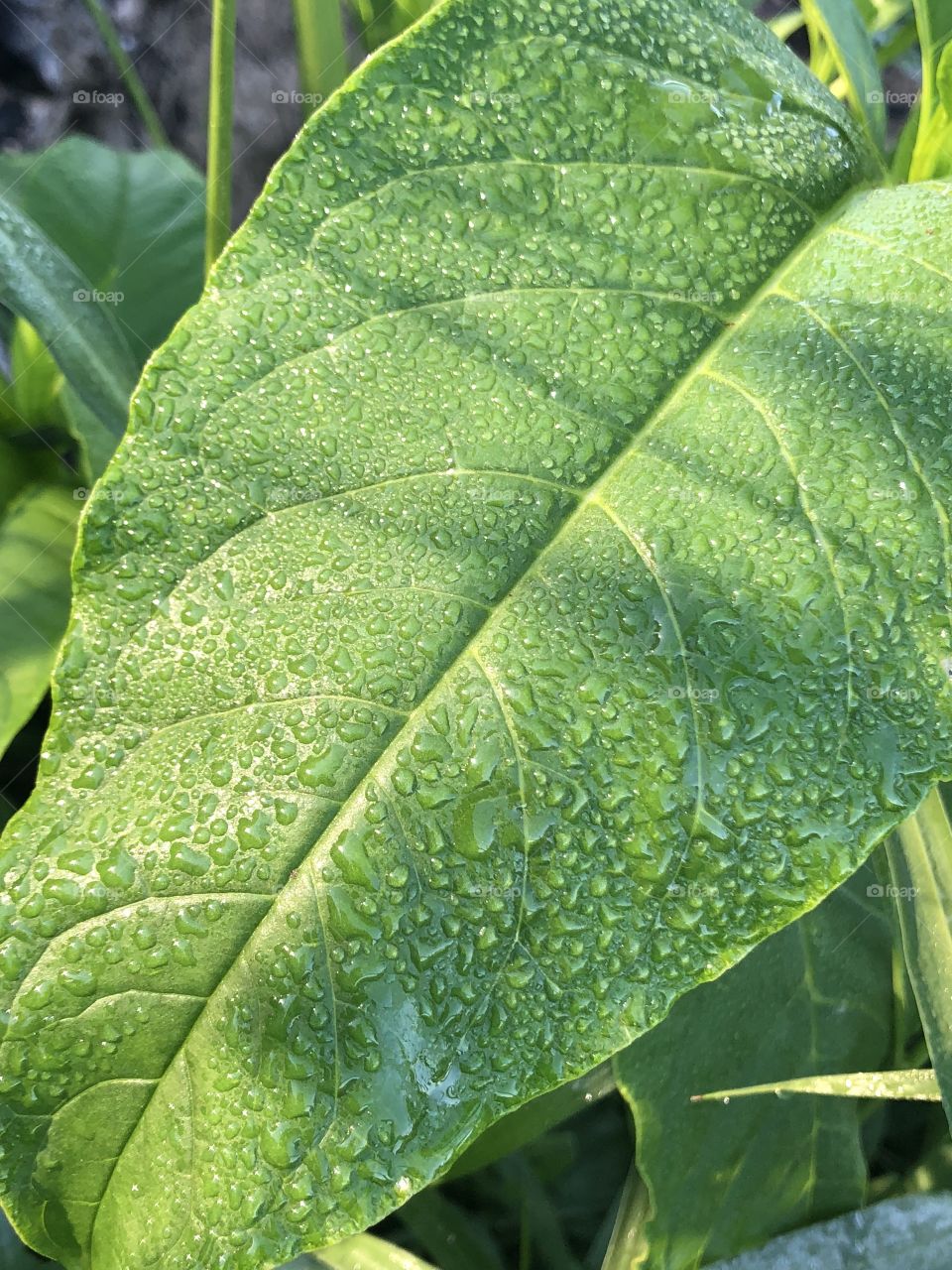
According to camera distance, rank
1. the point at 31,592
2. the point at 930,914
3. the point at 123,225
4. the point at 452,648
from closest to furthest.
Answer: the point at 452,648 < the point at 930,914 < the point at 31,592 < the point at 123,225

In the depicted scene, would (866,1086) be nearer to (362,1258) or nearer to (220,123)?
(362,1258)

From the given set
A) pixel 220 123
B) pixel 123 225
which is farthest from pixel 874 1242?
pixel 123 225

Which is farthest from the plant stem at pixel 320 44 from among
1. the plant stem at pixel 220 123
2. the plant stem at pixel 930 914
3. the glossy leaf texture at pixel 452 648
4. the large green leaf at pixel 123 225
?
the plant stem at pixel 930 914

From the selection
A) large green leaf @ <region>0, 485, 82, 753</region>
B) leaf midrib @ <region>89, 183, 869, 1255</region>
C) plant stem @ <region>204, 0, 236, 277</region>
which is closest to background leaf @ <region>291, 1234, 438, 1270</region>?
leaf midrib @ <region>89, 183, 869, 1255</region>

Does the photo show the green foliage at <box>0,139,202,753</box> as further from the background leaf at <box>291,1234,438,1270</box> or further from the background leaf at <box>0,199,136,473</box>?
the background leaf at <box>291,1234,438,1270</box>

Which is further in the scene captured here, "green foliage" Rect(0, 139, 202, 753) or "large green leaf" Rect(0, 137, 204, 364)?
"large green leaf" Rect(0, 137, 204, 364)

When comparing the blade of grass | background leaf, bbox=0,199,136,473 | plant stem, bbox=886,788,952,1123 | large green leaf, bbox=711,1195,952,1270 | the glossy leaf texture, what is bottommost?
large green leaf, bbox=711,1195,952,1270

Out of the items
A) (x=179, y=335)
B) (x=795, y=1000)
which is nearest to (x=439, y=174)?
(x=179, y=335)
